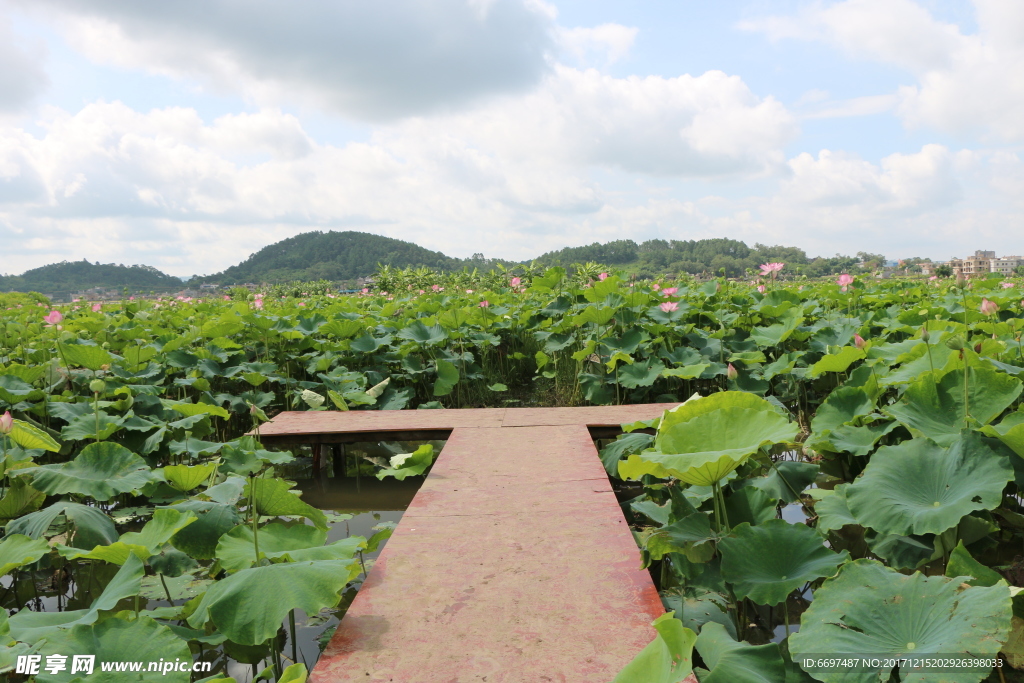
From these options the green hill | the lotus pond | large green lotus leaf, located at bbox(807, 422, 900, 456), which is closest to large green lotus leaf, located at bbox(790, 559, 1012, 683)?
the lotus pond

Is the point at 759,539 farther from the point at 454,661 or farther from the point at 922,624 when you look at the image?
the point at 454,661

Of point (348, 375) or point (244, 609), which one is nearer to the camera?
point (244, 609)

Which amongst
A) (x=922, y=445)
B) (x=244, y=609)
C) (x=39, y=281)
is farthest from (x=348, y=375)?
(x=39, y=281)

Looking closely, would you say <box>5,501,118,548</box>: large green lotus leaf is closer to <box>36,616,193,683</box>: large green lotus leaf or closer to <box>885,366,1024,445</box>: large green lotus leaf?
<box>36,616,193,683</box>: large green lotus leaf

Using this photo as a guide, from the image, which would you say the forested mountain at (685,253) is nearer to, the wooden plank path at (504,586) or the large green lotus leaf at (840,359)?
the large green lotus leaf at (840,359)

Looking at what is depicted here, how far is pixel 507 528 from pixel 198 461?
187 cm

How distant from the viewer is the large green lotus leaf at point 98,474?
1.75 metres

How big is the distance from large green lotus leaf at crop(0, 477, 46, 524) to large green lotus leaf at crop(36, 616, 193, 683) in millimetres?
1103

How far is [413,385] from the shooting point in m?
4.42

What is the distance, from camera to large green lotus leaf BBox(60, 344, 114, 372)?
9.68 feet

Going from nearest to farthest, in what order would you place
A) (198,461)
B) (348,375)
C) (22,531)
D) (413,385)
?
(22,531)
(198,461)
(348,375)
(413,385)

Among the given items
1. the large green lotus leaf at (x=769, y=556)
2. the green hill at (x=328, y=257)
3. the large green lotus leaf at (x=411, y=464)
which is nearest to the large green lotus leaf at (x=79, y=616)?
the large green lotus leaf at (x=411, y=464)

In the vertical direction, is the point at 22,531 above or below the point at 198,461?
above

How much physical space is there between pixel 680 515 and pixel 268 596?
3.20 feet
